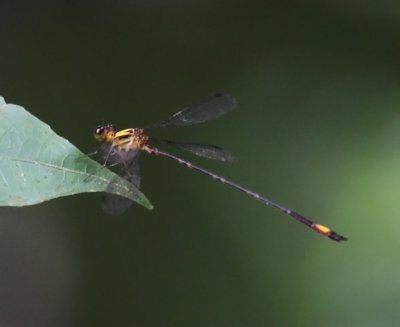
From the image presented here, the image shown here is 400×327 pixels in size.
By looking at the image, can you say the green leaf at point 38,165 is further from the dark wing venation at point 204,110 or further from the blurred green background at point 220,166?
the blurred green background at point 220,166

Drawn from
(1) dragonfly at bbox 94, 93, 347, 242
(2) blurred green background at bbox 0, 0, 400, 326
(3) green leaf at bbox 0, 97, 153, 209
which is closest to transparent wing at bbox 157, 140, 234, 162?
(1) dragonfly at bbox 94, 93, 347, 242

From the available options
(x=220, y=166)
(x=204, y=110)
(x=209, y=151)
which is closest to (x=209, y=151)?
(x=209, y=151)

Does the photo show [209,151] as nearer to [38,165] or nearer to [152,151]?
[152,151]

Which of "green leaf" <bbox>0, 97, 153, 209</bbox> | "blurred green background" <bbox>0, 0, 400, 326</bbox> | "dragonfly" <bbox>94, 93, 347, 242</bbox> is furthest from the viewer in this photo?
"blurred green background" <bbox>0, 0, 400, 326</bbox>

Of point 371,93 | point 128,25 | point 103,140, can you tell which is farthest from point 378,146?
point 103,140

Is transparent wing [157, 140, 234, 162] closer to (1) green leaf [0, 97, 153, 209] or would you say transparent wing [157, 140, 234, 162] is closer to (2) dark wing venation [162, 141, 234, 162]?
(2) dark wing venation [162, 141, 234, 162]

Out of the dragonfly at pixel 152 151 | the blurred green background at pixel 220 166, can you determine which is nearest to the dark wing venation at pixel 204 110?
the dragonfly at pixel 152 151
